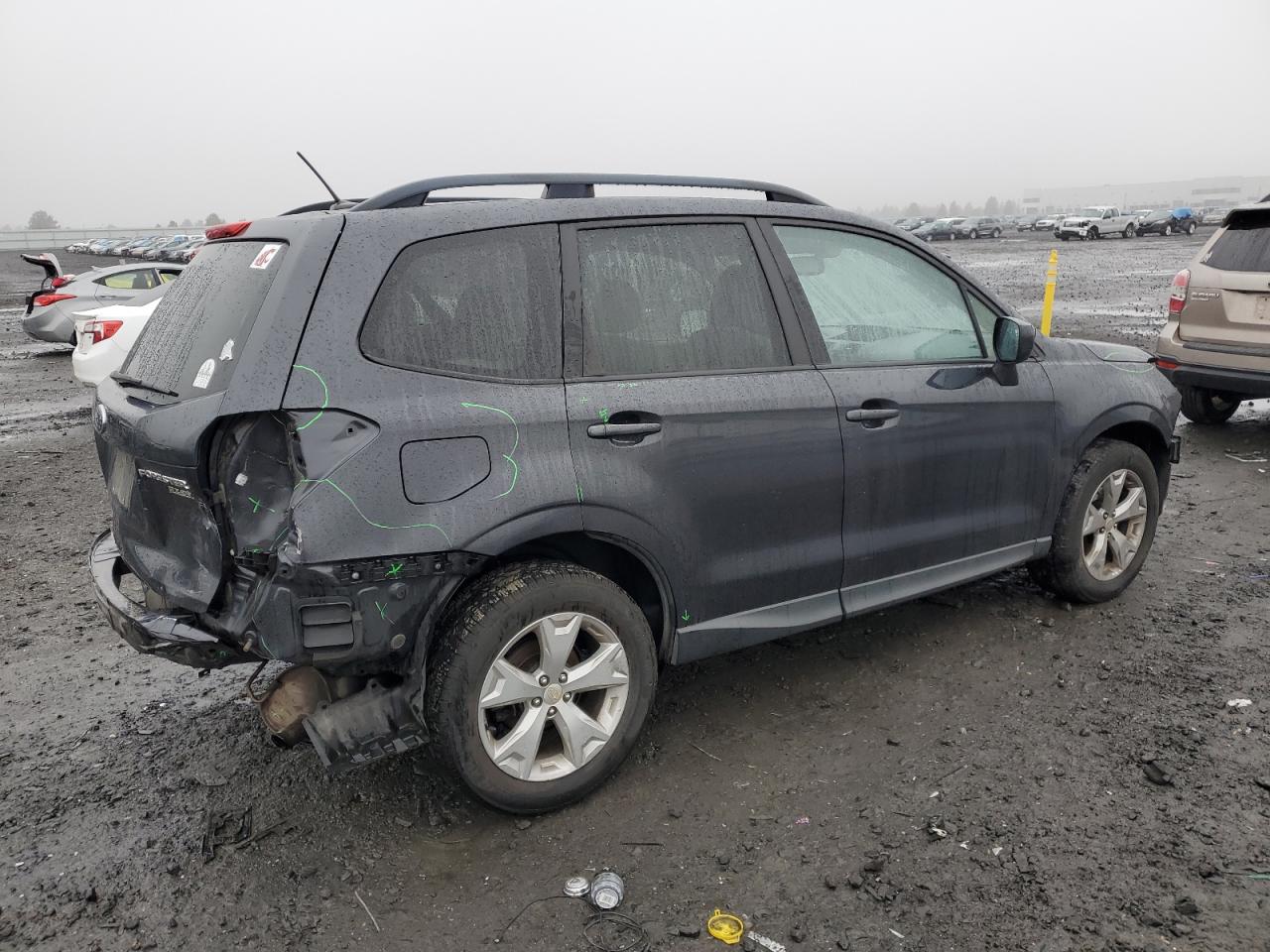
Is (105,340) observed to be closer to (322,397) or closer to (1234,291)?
(322,397)

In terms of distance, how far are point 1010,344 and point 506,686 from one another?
98.4 inches

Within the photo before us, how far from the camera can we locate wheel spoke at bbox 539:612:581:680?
296cm

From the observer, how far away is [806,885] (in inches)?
109

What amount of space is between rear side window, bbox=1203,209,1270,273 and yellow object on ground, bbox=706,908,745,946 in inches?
271

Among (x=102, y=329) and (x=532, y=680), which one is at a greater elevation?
(x=532, y=680)

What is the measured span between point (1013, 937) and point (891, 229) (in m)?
2.68

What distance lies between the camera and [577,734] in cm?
307

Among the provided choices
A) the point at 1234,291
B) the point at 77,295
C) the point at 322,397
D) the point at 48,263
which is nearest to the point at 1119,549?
the point at 322,397

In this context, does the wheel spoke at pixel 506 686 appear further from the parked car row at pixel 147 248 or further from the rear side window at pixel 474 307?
the parked car row at pixel 147 248

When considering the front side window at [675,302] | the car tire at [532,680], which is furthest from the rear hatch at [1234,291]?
the car tire at [532,680]

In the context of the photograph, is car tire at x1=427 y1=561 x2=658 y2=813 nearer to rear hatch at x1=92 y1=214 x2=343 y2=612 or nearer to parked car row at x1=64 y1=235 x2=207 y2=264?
rear hatch at x1=92 y1=214 x2=343 y2=612

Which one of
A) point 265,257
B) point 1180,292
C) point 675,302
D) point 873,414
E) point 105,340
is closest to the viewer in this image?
point 265,257

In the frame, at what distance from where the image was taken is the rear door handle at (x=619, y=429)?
3.04 m

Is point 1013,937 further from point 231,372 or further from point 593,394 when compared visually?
point 231,372
